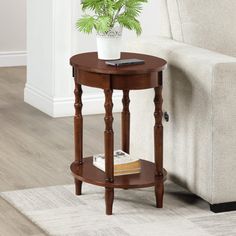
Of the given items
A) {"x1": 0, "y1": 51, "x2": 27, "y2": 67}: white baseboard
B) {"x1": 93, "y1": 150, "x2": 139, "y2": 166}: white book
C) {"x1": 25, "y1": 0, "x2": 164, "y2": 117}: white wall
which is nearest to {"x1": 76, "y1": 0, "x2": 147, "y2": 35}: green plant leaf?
{"x1": 93, "y1": 150, "x2": 139, "y2": 166}: white book

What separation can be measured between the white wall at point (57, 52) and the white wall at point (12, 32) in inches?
55.8

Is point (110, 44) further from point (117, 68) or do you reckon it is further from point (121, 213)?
point (121, 213)

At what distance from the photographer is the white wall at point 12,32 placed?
682cm

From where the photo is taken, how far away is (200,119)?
3492mm

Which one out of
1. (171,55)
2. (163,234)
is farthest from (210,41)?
(163,234)

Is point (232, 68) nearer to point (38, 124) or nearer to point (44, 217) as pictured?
point (44, 217)

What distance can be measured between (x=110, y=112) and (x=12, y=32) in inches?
145

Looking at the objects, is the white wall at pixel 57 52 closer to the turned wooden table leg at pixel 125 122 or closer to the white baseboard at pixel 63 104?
the white baseboard at pixel 63 104

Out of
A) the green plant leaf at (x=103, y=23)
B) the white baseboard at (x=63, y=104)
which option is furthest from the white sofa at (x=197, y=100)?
the white baseboard at (x=63, y=104)

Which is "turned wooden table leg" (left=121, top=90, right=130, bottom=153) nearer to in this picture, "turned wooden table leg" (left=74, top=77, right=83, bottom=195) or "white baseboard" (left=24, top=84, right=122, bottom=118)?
"turned wooden table leg" (left=74, top=77, right=83, bottom=195)

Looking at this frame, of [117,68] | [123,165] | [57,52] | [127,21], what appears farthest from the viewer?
[57,52]

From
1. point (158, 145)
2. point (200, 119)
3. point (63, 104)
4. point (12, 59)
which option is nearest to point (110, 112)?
point (158, 145)

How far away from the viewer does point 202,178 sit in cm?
352

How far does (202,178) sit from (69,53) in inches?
76.1
